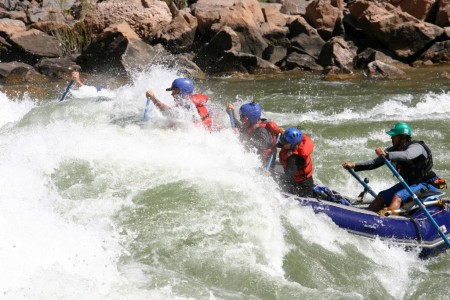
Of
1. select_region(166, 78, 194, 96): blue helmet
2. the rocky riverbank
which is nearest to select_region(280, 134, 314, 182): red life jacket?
select_region(166, 78, 194, 96): blue helmet

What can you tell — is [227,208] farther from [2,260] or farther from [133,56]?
[133,56]

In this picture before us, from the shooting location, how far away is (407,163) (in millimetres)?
7363

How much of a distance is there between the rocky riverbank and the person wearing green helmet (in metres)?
11.2

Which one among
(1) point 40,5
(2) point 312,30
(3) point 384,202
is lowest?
(1) point 40,5

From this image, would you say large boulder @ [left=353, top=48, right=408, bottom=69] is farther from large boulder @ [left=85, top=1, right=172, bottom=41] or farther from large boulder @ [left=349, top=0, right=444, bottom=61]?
large boulder @ [left=85, top=1, right=172, bottom=41]

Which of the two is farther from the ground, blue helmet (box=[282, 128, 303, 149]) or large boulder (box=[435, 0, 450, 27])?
blue helmet (box=[282, 128, 303, 149])

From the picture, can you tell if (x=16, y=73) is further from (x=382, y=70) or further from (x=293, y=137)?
(x=293, y=137)

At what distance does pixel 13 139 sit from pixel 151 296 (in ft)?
16.7

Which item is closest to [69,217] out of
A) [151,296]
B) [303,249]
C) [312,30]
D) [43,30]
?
[151,296]

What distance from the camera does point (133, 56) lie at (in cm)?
1922

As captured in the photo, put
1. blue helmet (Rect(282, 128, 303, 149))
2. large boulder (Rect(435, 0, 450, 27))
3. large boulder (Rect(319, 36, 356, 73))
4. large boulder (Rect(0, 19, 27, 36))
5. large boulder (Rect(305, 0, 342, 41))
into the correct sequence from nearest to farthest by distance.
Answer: blue helmet (Rect(282, 128, 303, 149)) < large boulder (Rect(319, 36, 356, 73)) < large boulder (Rect(0, 19, 27, 36)) < large boulder (Rect(305, 0, 342, 41)) < large boulder (Rect(435, 0, 450, 27))

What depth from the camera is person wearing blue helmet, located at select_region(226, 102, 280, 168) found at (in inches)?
322

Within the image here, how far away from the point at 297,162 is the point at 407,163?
1.39 meters

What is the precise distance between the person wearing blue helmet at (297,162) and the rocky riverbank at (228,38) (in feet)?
37.2
